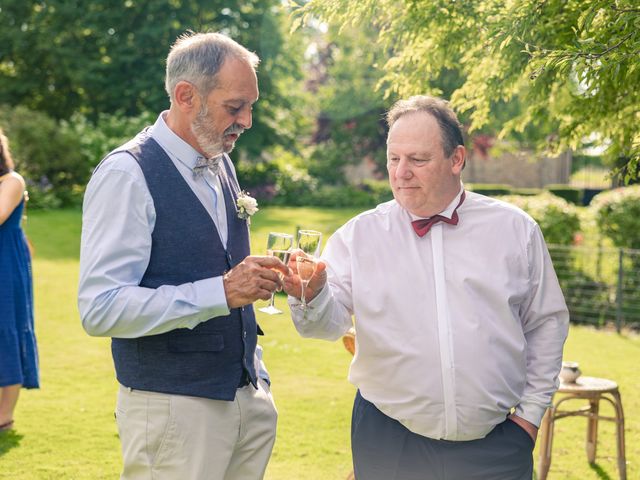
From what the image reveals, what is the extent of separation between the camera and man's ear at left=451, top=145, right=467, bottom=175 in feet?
11.1

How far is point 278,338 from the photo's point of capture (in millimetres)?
10609

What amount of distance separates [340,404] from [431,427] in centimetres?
476

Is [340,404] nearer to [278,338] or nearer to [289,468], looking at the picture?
[289,468]

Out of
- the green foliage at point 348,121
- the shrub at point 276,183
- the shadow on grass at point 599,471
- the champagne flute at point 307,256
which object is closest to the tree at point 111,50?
the shrub at point 276,183

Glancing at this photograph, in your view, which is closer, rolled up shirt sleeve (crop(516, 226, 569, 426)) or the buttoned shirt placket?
the buttoned shirt placket

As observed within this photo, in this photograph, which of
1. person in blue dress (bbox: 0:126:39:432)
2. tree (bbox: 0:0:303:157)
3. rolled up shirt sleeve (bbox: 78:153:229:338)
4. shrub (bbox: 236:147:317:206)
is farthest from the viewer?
shrub (bbox: 236:147:317:206)

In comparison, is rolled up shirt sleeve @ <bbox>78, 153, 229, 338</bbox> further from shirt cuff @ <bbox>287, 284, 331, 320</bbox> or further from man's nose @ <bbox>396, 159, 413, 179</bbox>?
man's nose @ <bbox>396, 159, 413, 179</bbox>

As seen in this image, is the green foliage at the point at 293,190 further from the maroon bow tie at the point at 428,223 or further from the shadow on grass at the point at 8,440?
the maroon bow tie at the point at 428,223

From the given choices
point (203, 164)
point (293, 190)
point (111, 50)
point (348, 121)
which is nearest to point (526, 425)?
point (203, 164)

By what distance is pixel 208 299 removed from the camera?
2.84m

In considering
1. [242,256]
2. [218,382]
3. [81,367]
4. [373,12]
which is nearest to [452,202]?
[242,256]

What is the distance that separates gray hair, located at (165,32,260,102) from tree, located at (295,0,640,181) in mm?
1589

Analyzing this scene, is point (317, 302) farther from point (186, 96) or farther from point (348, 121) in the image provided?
point (348, 121)

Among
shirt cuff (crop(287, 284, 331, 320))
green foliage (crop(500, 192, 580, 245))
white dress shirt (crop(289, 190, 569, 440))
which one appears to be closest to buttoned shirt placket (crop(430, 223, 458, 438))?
white dress shirt (crop(289, 190, 569, 440))
